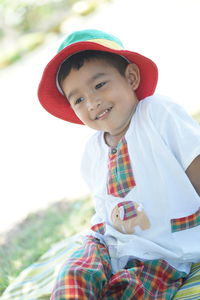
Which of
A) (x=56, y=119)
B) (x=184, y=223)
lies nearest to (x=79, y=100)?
(x=184, y=223)

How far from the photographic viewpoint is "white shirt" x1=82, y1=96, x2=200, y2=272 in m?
1.60

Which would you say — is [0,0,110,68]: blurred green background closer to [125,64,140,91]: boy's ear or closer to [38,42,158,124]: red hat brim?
[38,42,158,124]: red hat brim

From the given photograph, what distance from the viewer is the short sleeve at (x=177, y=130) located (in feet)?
5.18

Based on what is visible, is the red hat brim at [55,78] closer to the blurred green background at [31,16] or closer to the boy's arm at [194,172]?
the boy's arm at [194,172]

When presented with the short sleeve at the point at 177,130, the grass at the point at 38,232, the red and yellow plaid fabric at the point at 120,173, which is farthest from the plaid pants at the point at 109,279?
the grass at the point at 38,232

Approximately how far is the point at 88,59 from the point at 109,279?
36.3 inches

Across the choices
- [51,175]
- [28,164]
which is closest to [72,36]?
[51,175]

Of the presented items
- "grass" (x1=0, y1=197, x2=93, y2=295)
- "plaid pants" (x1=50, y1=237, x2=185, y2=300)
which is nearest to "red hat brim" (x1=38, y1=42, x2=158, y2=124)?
"plaid pants" (x1=50, y1=237, x2=185, y2=300)

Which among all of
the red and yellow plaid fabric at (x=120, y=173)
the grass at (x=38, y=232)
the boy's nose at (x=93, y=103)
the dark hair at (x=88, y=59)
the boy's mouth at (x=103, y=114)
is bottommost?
the grass at (x=38, y=232)

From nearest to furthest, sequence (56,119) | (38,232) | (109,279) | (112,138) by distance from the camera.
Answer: (109,279), (112,138), (38,232), (56,119)

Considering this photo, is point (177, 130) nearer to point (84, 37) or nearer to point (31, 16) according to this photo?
point (84, 37)

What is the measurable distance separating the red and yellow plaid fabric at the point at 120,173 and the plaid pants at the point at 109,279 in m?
0.27

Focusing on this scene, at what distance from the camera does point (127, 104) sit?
5.89 feet

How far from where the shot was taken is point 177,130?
63.3 inches
